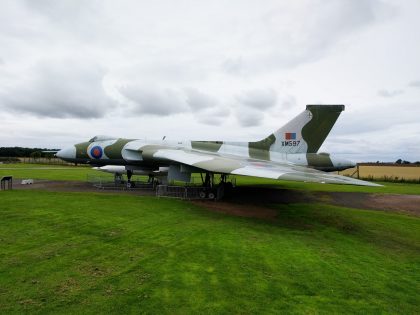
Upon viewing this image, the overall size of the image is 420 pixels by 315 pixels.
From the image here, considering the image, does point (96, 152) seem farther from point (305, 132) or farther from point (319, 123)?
point (319, 123)

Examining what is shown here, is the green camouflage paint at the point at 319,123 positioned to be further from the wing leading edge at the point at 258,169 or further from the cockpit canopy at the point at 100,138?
the cockpit canopy at the point at 100,138

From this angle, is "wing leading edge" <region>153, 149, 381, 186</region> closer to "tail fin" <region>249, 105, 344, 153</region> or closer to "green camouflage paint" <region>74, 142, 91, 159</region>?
"tail fin" <region>249, 105, 344, 153</region>

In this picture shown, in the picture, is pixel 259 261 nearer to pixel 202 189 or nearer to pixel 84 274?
pixel 84 274

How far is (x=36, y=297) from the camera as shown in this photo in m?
4.38

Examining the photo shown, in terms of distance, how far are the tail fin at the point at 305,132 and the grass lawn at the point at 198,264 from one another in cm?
794

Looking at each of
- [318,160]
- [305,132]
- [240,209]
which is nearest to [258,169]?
[240,209]

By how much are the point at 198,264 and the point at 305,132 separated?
13551 mm

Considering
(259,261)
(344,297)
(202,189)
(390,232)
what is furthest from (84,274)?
(202,189)

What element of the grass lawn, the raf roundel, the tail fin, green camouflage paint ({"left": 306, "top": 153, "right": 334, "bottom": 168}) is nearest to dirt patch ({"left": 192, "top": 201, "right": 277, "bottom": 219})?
the grass lawn

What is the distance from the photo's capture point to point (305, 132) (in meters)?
17.8

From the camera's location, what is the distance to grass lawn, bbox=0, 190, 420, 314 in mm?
4473

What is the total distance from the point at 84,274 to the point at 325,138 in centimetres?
1572

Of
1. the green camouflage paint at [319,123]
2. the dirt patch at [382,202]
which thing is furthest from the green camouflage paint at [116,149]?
the dirt patch at [382,202]

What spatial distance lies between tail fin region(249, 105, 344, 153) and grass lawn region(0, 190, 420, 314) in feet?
26.0
